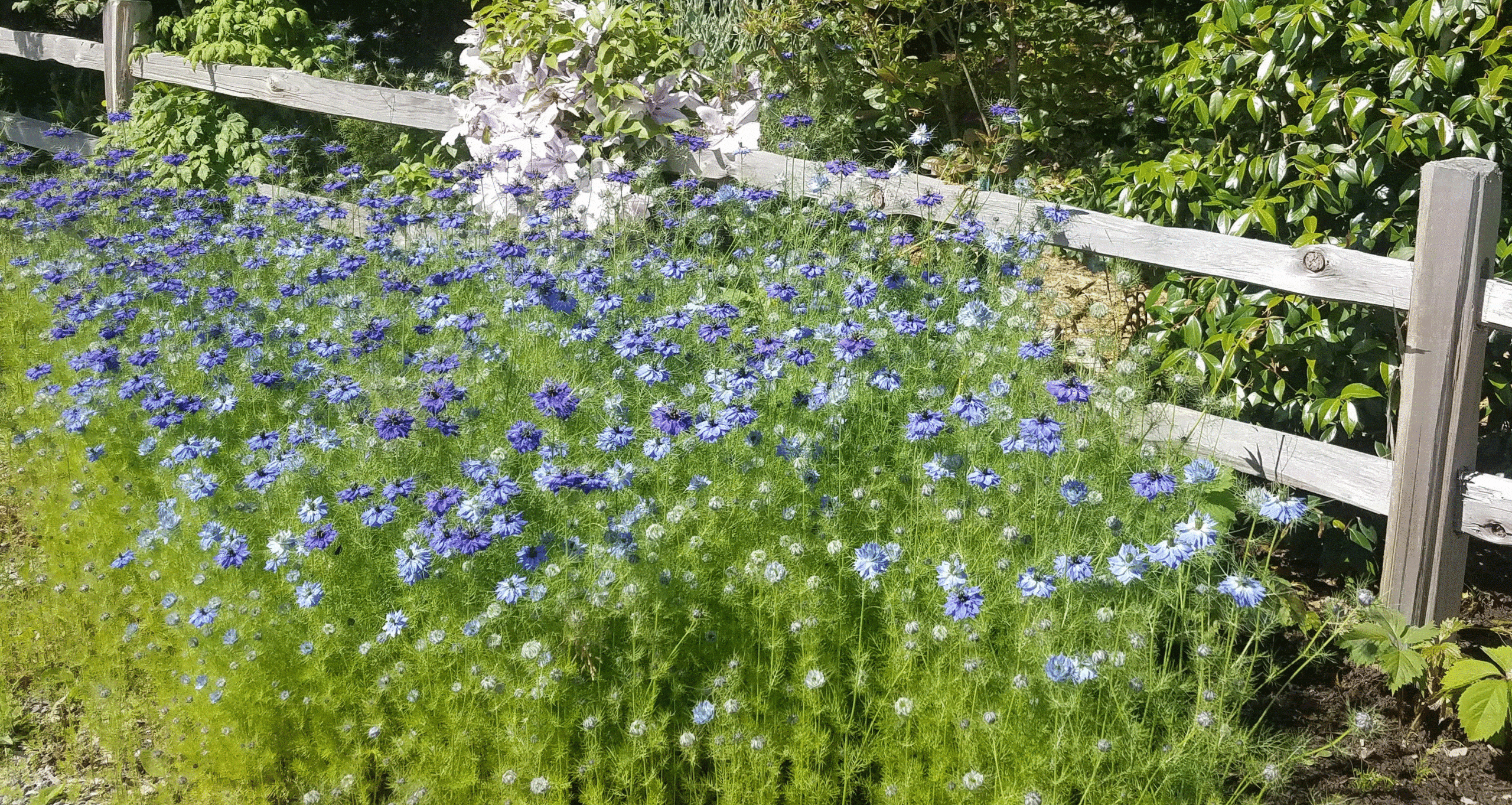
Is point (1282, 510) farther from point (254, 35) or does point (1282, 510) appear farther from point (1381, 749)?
point (254, 35)

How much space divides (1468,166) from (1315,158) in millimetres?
589

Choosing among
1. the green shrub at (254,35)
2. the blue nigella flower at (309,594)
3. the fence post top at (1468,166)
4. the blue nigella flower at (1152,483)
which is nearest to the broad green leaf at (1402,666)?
the blue nigella flower at (1152,483)

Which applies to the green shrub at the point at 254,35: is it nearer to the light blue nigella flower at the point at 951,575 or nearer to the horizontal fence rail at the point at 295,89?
the horizontal fence rail at the point at 295,89

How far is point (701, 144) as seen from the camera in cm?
515

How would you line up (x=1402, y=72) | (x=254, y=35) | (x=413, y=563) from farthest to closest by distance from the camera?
(x=254, y=35) < (x=1402, y=72) < (x=413, y=563)

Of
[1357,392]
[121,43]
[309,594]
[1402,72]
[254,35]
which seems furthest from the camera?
[121,43]

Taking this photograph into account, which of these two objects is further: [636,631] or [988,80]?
[988,80]

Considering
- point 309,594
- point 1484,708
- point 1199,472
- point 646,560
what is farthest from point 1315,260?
point 309,594

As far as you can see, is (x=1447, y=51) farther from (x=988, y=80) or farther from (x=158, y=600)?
(x=158, y=600)

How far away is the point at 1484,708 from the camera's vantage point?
105 inches

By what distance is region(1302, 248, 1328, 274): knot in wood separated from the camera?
325 centimetres

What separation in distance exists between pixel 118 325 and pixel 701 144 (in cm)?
245

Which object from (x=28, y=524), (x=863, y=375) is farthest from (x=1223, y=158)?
(x=28, y=524)

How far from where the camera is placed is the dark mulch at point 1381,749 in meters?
2.78
